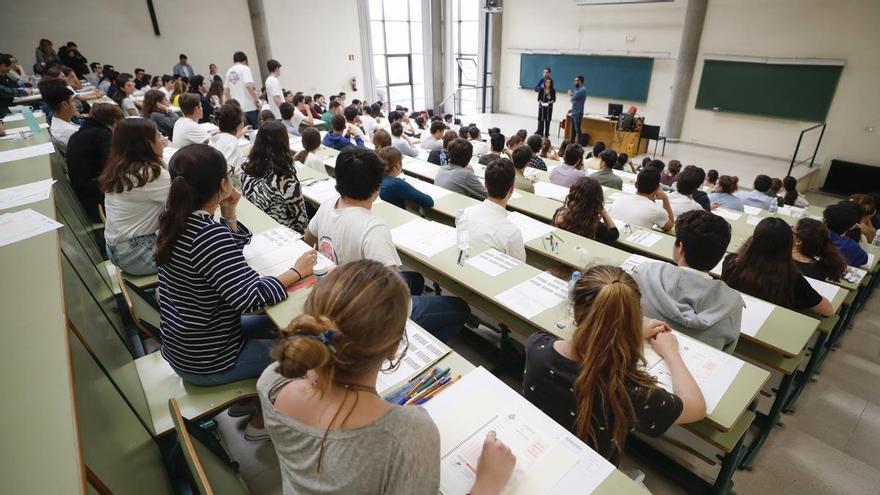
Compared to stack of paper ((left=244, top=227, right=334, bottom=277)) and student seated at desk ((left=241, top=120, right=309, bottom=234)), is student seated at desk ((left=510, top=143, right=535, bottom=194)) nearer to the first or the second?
student seated at desk ((left=241, top=120, right=309, bottom=234))

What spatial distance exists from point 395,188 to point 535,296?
175 cm

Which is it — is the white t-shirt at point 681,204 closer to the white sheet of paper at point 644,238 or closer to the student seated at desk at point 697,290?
the white sheet of paper at point 644,238

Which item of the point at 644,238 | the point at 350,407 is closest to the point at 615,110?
the point at 644,238

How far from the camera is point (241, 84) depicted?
7.25 m

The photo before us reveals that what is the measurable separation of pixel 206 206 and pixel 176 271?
1.11 feet

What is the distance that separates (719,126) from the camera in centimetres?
901

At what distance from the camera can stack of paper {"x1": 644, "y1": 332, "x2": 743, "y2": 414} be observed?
1.56m

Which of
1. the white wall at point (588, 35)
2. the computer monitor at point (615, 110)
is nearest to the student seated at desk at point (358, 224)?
the computer monitor at point (615, 110)

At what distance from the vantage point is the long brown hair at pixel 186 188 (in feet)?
5.16

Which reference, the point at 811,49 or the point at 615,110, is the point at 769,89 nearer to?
the point at 811,49

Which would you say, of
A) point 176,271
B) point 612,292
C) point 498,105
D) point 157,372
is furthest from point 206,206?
point 498,105

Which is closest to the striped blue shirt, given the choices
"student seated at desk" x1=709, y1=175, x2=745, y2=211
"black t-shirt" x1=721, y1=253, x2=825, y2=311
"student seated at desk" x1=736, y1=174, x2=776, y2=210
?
"black t-shirt" x1=721, y1=253, x2=825, y2=311

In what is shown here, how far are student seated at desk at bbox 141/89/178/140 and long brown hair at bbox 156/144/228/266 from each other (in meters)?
4.10

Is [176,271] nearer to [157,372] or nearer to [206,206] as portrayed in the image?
[206,206]
